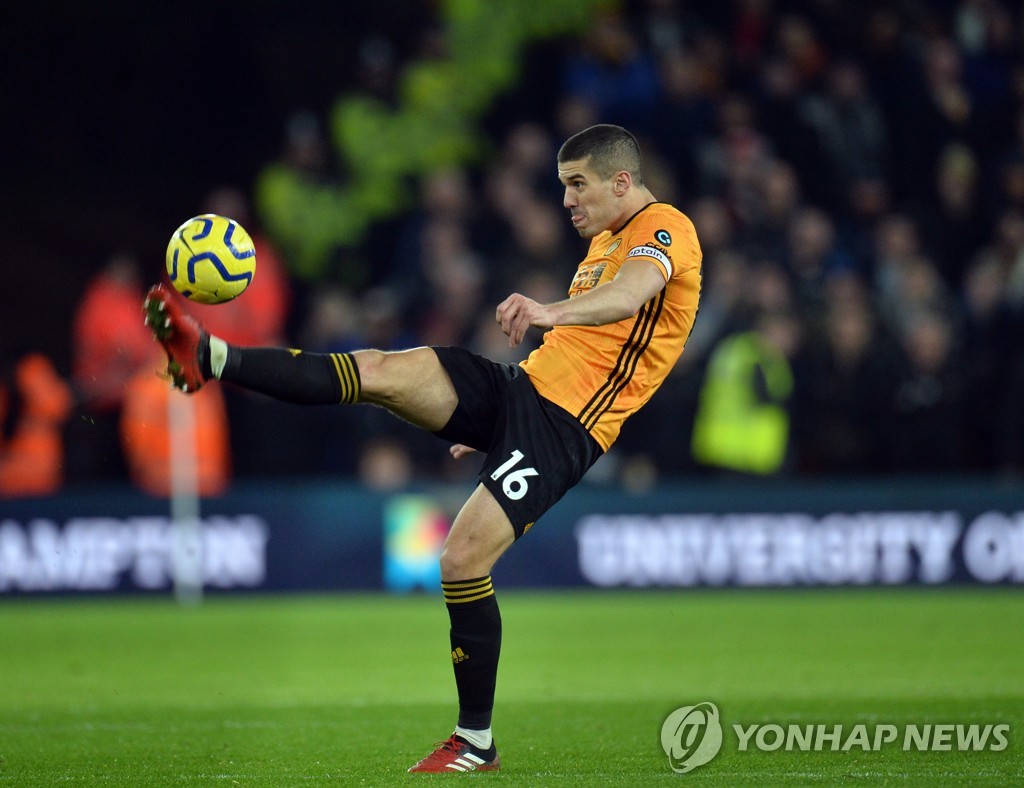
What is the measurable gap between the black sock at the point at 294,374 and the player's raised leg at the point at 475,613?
0.67 meters

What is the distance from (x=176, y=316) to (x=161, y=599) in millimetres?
9291

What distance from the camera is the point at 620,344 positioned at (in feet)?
22.2

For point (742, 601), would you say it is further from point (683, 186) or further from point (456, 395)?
point (456, 395)

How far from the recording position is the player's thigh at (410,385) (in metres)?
6.35

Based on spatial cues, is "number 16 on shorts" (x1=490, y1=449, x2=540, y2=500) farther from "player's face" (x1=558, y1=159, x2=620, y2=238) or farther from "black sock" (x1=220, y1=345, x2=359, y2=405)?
"player's face" (x1=558, y1=159, x2=620, y2=238)

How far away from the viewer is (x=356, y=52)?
18.1m

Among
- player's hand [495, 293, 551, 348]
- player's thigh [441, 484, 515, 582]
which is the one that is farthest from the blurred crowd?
player's hand [495, 293, 551, 348]

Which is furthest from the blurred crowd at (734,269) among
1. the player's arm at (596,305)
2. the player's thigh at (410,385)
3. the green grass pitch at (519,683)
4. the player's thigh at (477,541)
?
the player's thigh at (477,541)

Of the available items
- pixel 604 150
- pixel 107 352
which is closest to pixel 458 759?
pixel 604 150

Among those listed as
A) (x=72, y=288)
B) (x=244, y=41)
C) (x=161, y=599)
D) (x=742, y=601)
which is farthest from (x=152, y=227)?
(x=742, y=601)

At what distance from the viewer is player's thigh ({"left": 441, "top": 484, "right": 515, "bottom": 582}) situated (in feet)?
20.9

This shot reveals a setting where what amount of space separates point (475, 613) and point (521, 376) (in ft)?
3.25

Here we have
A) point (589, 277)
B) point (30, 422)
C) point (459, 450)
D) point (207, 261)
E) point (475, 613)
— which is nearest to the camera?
point (475, 613)

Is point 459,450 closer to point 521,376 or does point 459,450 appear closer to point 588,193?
point 521,376
